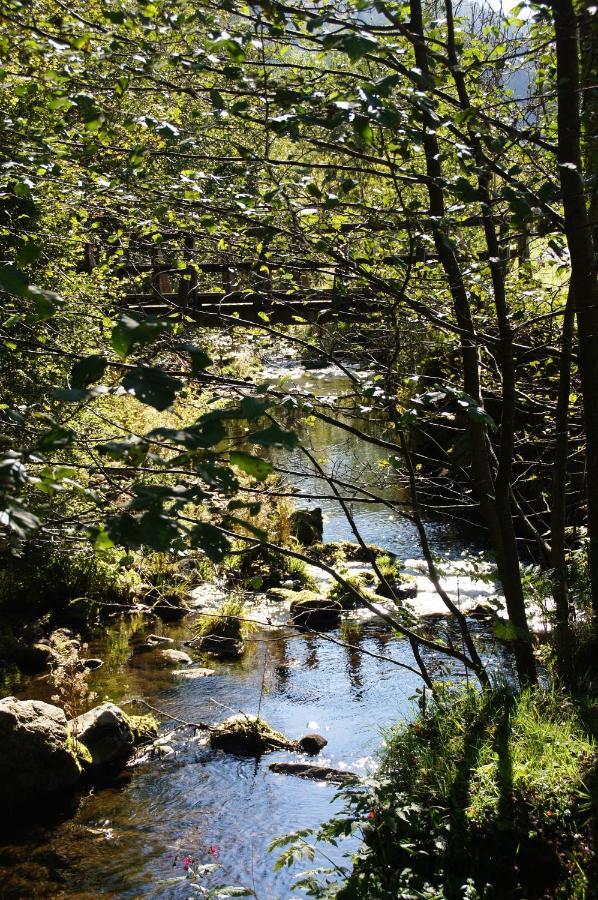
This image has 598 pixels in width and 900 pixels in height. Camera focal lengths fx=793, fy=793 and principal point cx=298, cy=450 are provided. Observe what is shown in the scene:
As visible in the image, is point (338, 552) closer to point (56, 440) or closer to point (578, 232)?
point (578, 232)

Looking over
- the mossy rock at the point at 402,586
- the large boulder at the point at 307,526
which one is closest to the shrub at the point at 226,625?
the mossy rock at the point at 402,586

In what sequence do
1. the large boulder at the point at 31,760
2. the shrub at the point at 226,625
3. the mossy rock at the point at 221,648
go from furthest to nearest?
the shrub at the point at 226,625
the mossy rock at the point at 221,648
the large boulder at the point at 31,760

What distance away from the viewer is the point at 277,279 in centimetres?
407

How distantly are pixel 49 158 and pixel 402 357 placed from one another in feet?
8.74

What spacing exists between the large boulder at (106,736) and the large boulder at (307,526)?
5.98 meters

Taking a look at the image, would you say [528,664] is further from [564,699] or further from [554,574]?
[554,574]

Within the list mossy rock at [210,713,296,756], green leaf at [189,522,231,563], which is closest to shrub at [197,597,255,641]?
mossy rock at [210,713,296,756]

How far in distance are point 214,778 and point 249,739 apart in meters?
0.51

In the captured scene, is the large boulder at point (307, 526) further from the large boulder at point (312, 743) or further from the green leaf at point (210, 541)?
the green leaf at point (210, 541)

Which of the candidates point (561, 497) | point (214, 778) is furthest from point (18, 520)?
point (214, 778)

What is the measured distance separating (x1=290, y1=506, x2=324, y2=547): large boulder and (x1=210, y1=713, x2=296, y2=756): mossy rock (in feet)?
19.0

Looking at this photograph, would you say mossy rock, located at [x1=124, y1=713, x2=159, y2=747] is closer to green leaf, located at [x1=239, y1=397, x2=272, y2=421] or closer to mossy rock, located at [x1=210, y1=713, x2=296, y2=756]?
mossy rock, located at [x1=210, y1=713, x2=296, y2=756]

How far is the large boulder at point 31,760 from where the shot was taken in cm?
594

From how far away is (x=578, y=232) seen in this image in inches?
156
